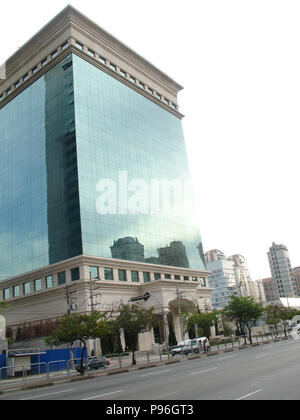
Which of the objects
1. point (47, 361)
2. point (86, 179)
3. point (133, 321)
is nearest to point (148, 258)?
point (86, 179)

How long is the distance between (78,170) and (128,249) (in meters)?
16.8

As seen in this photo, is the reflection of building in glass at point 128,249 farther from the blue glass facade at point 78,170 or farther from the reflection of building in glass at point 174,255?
the reflection of building in glass at point 174,255

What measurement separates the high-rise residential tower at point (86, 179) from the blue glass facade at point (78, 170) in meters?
0.24

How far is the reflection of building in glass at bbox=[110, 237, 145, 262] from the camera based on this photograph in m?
67.2

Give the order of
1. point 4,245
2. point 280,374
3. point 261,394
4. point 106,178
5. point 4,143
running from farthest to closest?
1. point 4,143
2. point 4,245
3. point 106,178
4. point 280,374
5. point 261,394

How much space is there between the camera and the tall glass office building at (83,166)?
6612 cm

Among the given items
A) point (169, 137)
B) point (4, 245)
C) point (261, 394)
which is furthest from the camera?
point (169, 137)

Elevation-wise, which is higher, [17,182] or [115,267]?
[17,182]

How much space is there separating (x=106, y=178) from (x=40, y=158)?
1434 centimetres

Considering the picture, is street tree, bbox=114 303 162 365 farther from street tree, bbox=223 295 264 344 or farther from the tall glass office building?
the tall glass office building

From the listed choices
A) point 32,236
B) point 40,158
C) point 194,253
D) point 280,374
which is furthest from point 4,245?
point 280,374

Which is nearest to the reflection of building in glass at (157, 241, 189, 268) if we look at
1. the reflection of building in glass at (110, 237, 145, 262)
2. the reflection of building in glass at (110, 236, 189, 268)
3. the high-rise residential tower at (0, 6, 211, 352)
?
the reflection of building in glass at (110, 236, 189, 268)
